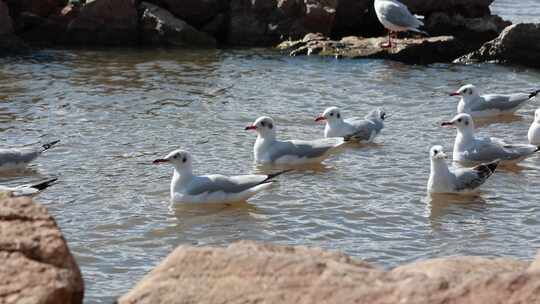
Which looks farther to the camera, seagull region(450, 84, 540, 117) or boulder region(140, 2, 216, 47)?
boulder region(140, 2, 216, 47)

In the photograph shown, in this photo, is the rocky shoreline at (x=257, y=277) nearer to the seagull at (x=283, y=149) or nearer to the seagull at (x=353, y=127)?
the seagull at (x=283, y=149)

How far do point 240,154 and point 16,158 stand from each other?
7.67 ft

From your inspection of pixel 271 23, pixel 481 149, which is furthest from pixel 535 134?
pixel 271 23

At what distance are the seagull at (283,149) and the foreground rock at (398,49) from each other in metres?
7.29

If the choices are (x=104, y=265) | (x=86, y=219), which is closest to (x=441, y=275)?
(x=104, y=265)

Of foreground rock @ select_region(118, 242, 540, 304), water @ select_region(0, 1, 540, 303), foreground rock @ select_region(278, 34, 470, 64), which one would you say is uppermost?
foreground rock @ select_region(118, 242, 540, 304)

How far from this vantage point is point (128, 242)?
24.9 feet

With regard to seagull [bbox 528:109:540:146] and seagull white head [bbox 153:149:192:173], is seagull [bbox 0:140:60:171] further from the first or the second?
seagull [bbox 528:109:540:146]

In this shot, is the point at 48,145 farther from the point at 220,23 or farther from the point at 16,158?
the point at 220,23

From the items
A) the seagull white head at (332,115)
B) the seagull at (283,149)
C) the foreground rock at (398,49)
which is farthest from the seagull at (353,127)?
the foreground rock at (398,49)

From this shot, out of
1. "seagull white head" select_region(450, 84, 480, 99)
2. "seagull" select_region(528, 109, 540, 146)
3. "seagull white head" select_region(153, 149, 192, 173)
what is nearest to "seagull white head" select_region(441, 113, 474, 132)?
"seagull" select_region(528, 109, 540, 146)

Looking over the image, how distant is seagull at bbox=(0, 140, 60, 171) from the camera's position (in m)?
9.88

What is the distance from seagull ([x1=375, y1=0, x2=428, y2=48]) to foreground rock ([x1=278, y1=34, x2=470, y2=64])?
244mm

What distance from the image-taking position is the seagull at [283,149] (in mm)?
10250
